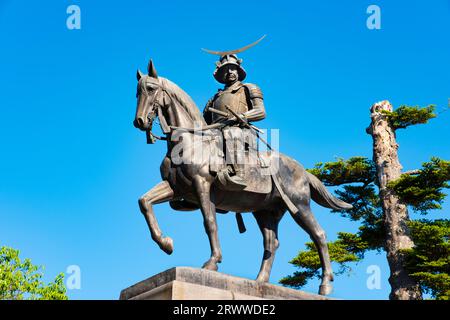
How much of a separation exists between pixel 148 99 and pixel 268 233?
2.76m

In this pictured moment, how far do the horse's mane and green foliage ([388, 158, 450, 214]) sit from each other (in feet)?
45.3

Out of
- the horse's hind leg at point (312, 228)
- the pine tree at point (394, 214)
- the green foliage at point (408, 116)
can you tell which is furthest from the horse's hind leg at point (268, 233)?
the green foliage at point (408, 116)

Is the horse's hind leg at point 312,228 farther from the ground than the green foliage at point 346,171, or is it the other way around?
the green foliage at point 346,171

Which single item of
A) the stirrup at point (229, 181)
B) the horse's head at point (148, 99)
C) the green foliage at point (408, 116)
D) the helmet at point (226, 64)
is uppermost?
the green foliage at point (408, 116)

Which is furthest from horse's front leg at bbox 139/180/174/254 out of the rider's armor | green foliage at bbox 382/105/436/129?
green foliage at bbox 382/105/436/129

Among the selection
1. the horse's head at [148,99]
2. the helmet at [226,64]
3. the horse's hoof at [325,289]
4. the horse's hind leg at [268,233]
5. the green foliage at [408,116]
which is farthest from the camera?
the green foliage at [408,116]

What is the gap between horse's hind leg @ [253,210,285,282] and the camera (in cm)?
988

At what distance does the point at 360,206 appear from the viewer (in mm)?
24156

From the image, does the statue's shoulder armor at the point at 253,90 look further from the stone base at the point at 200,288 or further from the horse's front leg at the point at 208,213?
the stone base at the point at 200,288

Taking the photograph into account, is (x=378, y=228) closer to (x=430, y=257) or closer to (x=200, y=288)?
(x=430, y=257)

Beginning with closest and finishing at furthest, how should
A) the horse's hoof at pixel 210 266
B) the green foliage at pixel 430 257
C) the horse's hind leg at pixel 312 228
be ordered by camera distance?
the horse's hoof at pixel 210 266 → the horse's hind leg at pixel 312 228 → the green foliage at pixel 430 257

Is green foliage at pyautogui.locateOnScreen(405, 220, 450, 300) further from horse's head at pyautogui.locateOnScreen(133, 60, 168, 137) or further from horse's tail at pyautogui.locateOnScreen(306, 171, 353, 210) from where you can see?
horse's head at pyautogui.locateOnScreen(133, 60, 168, 137)

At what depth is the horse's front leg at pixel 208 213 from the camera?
29.4 feet
